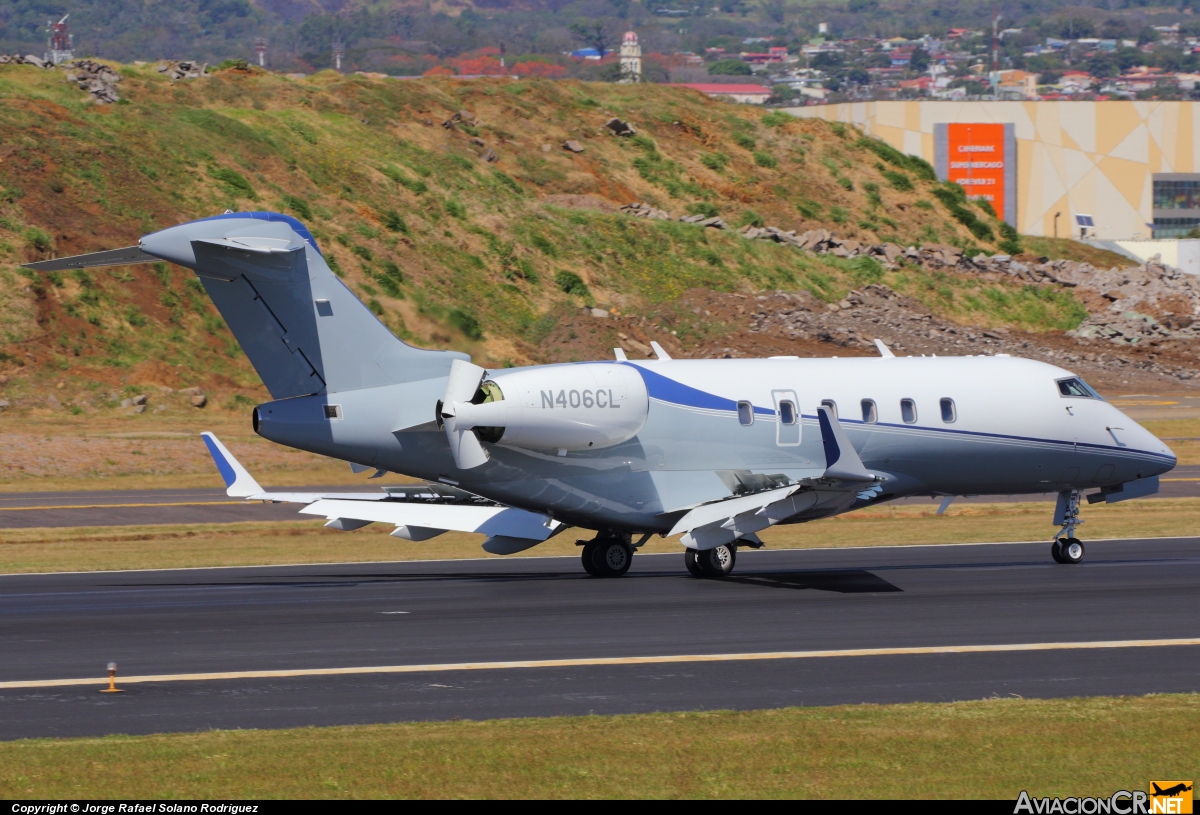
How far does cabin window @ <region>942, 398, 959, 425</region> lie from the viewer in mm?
26016

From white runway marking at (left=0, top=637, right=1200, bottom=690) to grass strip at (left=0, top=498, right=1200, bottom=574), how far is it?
11.6 meters

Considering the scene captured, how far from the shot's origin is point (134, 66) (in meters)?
86.0

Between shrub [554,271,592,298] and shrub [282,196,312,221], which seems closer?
shrub [282,196,312,221]

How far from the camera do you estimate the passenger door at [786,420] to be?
2514 centimetres

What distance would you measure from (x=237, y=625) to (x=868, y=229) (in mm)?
77899

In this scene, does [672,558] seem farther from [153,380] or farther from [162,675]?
[153,380]

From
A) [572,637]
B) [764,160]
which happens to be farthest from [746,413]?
[764,160]

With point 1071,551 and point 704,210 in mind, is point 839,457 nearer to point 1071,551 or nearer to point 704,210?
point 1071,551

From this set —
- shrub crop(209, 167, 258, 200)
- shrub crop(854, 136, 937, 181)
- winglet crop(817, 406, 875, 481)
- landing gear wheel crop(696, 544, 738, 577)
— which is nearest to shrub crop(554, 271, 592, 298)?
shrub crop(209, 167, 258, 200)

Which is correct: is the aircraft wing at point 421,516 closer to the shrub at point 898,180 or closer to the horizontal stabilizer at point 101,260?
the horizontal stabilizer at point 101,260

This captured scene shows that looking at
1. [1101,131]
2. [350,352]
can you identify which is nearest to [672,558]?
[350,352]

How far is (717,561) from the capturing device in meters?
24.9

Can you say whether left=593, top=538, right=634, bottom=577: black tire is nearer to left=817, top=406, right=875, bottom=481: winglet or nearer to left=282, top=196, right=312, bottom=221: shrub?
left=817, top=406, right=875, bottom=481: winglet

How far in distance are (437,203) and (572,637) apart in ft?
196
